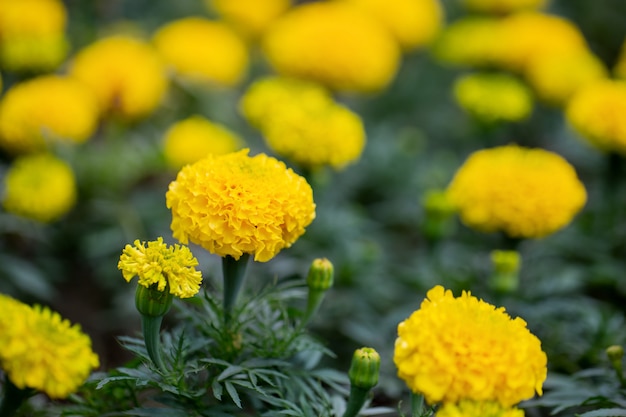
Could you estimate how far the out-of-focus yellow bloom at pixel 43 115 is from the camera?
2.39 metres

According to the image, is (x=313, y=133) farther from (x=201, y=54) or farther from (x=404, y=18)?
(x=404, y=18)

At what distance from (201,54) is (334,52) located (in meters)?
0.70

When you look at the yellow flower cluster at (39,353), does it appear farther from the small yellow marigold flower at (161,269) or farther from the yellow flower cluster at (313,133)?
the yellow flower cluster at (313,133)

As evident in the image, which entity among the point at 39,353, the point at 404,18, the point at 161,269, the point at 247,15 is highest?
the point at 161,269

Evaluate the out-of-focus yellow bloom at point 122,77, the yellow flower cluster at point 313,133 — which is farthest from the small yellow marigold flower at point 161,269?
the out-of-focus yellow bloom at point 122,77

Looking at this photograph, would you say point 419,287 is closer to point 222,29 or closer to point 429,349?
point 429,349

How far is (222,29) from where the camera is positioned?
3.40 m

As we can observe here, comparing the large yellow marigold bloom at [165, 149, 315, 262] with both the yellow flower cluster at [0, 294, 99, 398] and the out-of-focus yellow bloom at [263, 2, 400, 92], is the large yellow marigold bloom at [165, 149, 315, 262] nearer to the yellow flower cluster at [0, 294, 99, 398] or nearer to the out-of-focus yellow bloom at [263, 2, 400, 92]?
the yellow flower cluster at [0, 294, 99, 398]

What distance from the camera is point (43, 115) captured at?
2.43 m

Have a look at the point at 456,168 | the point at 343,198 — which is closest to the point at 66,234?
the point at 343,198

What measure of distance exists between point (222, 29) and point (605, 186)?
1905mm

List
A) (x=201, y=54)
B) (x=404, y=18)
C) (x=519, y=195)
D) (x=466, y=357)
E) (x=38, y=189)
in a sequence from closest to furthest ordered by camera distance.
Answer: (x=466, y=357) → (x=519, y=195) → (x=38, y=189) → (x=201, y=54) → (x=404, y=18)

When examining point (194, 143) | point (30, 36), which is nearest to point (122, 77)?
point (30, 36)

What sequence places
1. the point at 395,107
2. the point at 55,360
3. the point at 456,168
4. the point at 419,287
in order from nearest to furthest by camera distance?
the point at 55,360
the point at 419,287
the point at 456,168
the point at 395,107
